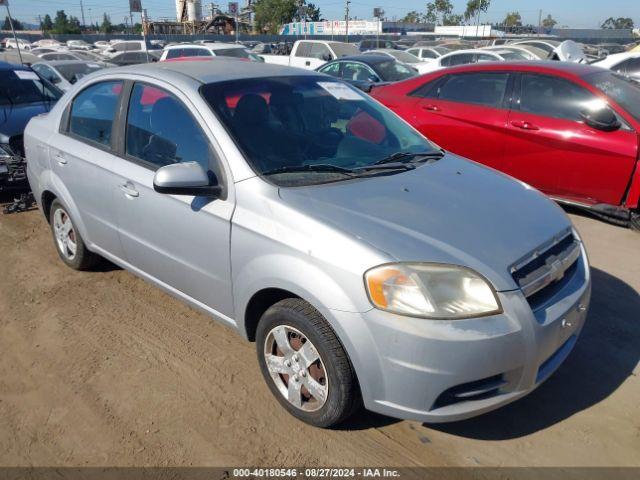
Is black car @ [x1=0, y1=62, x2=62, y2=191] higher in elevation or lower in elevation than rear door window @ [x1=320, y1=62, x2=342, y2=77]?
lower

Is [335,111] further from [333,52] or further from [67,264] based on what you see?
[333,52]

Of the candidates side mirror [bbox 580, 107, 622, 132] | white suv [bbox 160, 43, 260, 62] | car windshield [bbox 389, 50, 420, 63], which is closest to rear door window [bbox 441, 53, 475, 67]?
car windshield [bbox 389, 50, 420, 63]

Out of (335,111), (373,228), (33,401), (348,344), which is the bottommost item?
(33,401)

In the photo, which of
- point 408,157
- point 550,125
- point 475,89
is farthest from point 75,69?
point 408,157

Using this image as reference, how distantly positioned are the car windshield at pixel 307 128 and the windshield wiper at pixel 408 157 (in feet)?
0.05

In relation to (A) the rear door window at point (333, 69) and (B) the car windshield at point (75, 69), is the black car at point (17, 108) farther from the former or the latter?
(B) the car windshield at point (75, 69)

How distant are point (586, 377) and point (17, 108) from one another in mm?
6815

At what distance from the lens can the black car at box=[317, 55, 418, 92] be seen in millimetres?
11922

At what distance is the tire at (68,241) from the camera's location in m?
4.25

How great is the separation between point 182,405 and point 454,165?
2136 mm

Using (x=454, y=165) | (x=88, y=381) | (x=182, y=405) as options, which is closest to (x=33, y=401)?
(x=88, y=381)

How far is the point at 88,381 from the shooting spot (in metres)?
3.10

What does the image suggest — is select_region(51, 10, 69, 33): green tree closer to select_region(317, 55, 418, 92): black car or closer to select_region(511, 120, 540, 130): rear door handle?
select_region(317, 55, 418, 92): black car

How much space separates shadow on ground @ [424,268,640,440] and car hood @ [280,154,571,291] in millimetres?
874
